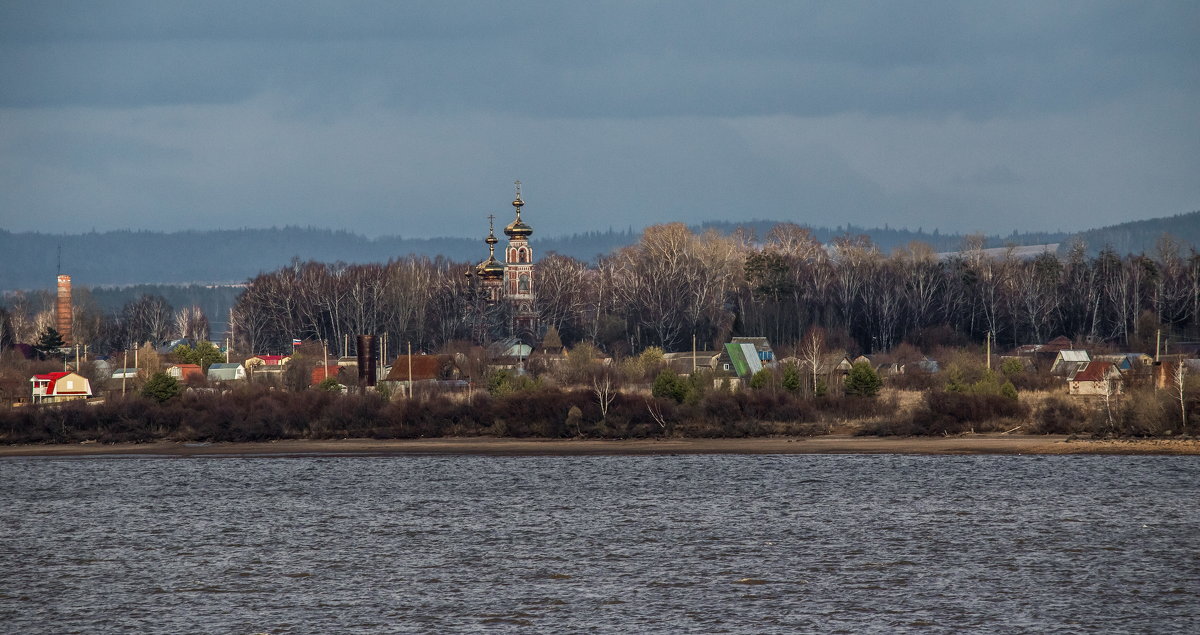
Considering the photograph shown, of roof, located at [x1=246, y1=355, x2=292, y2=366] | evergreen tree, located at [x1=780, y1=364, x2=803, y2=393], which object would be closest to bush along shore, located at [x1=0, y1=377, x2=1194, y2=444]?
evergreen tree, located at [x1=780, y1=364, x2=803, y2=393]

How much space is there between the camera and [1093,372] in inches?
2461

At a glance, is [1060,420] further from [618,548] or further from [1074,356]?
[1074,356]

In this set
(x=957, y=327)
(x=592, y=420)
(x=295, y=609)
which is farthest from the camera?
(x=957, y=327)

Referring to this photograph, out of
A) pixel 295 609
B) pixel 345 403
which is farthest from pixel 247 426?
pixel 295 609

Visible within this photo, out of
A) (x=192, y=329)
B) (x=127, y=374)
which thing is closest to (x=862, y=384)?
(x=127, y=374)

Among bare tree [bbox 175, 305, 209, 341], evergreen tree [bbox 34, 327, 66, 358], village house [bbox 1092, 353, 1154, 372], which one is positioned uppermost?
bare tree [bbox 175, 305, 209, 341]

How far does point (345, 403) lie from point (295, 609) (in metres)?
32.7

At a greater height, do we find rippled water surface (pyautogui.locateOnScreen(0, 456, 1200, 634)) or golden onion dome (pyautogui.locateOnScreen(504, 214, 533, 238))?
golden onion dome (pyautogui.locateOnScreen(504, 214, 533, 238))

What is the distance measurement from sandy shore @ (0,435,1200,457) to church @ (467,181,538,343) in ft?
184

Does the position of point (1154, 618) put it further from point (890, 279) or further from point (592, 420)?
point (890, 279)

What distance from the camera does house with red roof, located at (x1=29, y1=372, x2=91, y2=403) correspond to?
70.5 metres

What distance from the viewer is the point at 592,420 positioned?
2073 inches

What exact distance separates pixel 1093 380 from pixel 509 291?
6158cm

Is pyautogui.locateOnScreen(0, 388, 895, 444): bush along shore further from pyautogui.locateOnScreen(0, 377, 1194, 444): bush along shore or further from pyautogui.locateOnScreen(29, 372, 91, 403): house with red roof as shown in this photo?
pyautogui.locateOnScreen(29, 372, 91, 403): house with red roof
